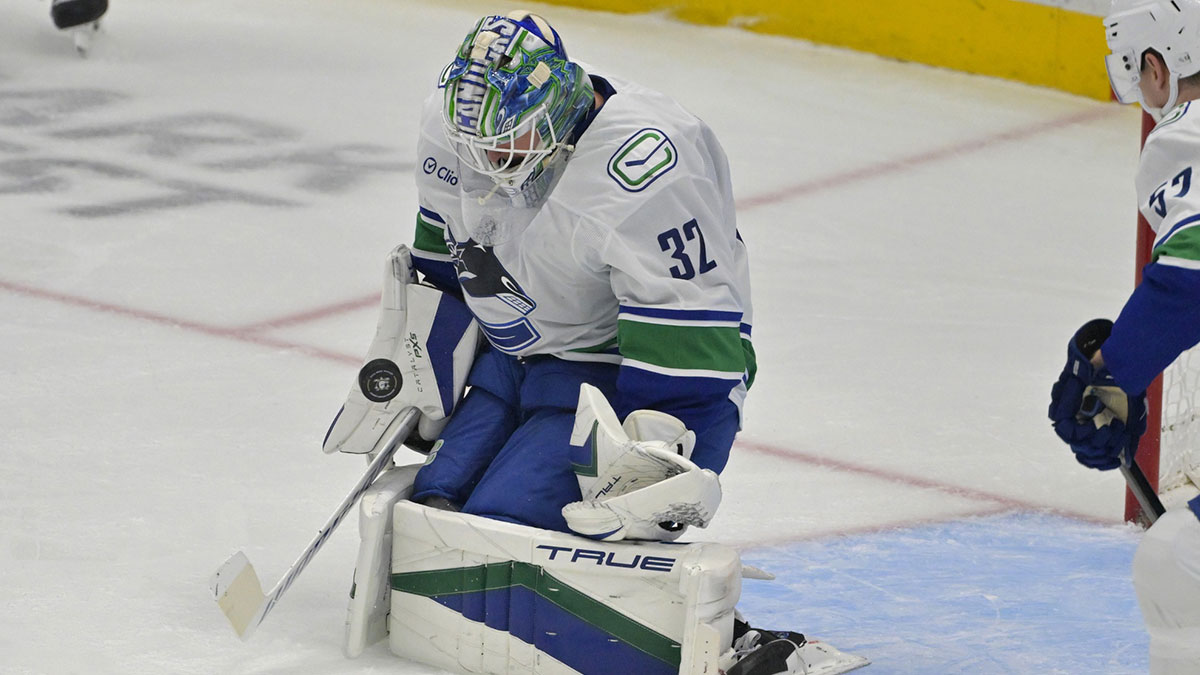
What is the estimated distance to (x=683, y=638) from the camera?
240 cm

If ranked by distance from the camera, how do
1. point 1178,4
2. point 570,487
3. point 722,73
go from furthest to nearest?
point 722,73
point 570,487
point 1178,4

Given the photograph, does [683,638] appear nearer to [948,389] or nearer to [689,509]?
[689,509]

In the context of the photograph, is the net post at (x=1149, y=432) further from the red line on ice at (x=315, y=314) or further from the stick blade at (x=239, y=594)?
the red line on ice at (x=315, y=314)

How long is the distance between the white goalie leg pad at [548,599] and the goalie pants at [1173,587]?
Result: 1.59 feet

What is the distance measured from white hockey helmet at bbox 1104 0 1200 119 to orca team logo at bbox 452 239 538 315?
0.78 metres

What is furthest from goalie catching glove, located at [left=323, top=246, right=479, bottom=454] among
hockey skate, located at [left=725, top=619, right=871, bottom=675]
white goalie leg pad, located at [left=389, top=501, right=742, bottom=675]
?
hockey skate, located at [left=725, top=619, right=871, bottom=675]

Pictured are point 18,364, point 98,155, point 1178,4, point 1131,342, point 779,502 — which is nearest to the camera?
point 1131,342

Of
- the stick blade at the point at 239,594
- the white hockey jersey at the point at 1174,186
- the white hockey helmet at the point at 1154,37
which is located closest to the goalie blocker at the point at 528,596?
the stick blade at the point at 239,594

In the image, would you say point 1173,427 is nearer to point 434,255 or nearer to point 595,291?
point 595,291

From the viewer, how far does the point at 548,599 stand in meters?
2.48

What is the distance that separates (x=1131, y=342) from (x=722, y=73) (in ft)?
14.1

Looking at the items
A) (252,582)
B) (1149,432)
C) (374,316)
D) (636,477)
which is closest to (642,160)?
(636,477)

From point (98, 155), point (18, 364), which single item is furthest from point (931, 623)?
point (98, 155)

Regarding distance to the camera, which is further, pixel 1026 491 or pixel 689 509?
pixel 1026 491
